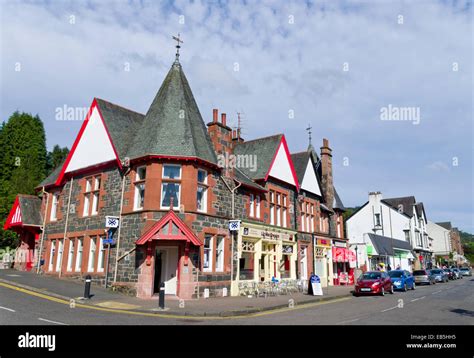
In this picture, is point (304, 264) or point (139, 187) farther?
point (304, 264)

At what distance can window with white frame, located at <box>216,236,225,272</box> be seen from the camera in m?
20.3

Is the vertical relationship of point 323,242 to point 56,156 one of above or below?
below

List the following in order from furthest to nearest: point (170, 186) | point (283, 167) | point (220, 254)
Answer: point (283, 167)
point (220, 254)
point (170, 186)

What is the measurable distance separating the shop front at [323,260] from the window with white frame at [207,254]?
12.6 m

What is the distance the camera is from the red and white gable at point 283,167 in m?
26.0

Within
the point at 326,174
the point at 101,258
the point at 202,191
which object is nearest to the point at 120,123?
the point at 202,191

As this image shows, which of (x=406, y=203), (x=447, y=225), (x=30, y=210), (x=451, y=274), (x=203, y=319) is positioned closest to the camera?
(x=203, y=319)

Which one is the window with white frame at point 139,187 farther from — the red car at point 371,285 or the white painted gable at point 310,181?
the red car at point 371,285

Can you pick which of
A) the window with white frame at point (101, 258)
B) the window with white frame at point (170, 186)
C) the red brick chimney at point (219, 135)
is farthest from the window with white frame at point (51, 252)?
the red brick chimney at point (219, 135)

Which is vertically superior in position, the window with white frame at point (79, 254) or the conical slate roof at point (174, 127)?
the conical slate roof at point (174, 127)

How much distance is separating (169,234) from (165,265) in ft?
7.73

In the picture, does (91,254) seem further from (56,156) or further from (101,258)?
(56,156)

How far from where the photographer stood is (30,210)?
28500mm

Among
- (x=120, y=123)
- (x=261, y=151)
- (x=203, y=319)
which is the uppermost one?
(x=120, y=123)
